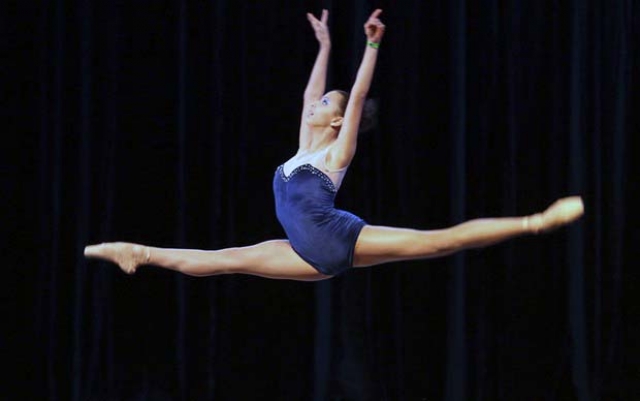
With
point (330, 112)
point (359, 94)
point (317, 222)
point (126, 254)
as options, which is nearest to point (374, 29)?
point (359, 94)

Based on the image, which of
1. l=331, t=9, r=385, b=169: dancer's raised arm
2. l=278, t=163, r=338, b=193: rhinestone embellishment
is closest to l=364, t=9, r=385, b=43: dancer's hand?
l=331, t=9, r=385, b=169: dancer's raised arm

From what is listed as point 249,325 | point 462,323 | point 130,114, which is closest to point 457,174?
point 462,323

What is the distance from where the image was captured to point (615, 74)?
4.53 metres

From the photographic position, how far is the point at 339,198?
15.0 ft

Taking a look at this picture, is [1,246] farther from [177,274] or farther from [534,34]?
[534,34]

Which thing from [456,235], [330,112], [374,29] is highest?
[374,29]

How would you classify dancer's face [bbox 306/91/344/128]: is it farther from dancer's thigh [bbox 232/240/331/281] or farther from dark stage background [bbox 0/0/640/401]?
dark stage background [bbox 0/0/640/401]

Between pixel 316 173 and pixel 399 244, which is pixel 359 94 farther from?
pixel 399 244

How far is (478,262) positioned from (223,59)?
1709mm

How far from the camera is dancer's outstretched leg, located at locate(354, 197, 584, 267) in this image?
314 cm

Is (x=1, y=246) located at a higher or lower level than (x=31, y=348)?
higher

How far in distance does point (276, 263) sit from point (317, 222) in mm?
268

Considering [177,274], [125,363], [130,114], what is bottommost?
[125,363]

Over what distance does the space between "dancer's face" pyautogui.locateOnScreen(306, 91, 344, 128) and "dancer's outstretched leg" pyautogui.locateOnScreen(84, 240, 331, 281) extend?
20.3 inches
